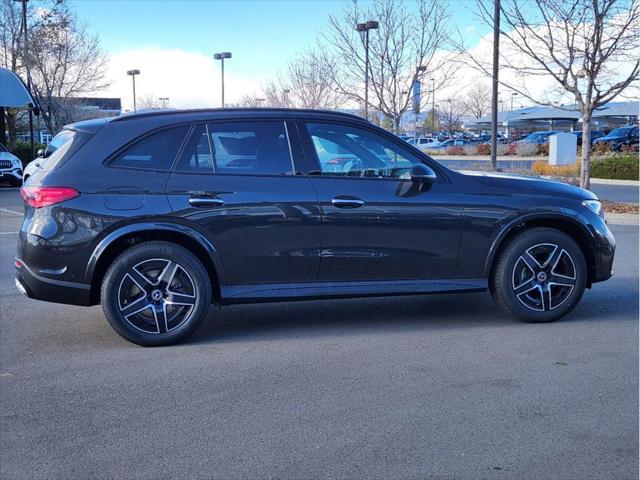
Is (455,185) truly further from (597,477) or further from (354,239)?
(597,477)

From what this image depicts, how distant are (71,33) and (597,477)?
3319 centimetres

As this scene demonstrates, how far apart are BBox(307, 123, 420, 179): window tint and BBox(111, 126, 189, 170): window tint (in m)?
1.09

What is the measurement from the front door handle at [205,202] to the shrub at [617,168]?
71.5ft

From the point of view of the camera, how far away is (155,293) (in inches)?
219

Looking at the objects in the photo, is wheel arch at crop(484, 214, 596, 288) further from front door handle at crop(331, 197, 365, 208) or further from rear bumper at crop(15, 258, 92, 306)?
rear bumper at crop(15, 258, 92, 306)

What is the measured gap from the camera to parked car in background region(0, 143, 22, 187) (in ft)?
75.7

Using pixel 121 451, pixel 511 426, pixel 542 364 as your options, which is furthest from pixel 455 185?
pixel 121 451

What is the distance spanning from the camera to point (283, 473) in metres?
3.58

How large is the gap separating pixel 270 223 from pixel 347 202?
25.1 inches

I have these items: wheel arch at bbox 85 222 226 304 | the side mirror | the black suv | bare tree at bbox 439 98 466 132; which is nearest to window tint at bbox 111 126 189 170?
the black suv

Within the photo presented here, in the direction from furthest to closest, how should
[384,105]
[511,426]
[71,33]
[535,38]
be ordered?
[71,33] → [384,105] → [535,38] → [511,426]

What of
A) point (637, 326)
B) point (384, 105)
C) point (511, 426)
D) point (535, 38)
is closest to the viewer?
point (511, 426)

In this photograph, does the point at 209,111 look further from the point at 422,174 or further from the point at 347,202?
the point at 422,174

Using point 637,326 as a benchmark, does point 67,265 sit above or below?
above
